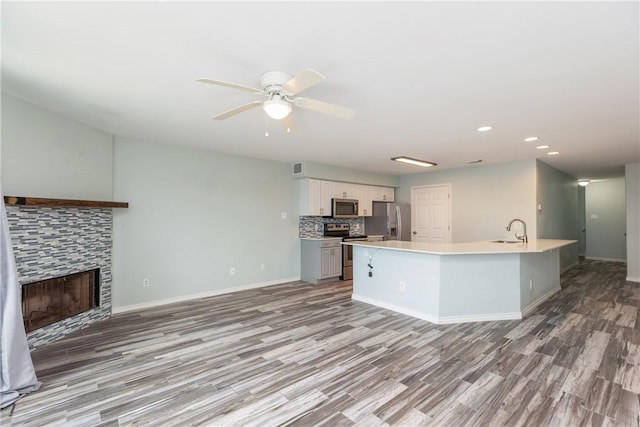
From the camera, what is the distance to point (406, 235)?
721 cm

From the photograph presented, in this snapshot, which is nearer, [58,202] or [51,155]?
[58,202]

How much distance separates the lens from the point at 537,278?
171 inches

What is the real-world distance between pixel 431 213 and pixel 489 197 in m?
1.34

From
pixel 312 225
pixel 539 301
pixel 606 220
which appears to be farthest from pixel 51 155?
pixel 606 220

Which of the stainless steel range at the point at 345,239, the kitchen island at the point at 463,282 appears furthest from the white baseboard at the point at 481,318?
the stainless steel range at the point at 345,239

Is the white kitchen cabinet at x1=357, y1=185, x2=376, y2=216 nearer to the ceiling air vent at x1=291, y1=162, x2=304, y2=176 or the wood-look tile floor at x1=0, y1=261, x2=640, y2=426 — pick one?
the ceiling air vent at x1=291, y1=162, x2=304, y2=176

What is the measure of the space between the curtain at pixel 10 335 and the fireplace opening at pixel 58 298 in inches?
35.6

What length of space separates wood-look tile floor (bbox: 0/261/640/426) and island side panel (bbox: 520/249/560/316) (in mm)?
211

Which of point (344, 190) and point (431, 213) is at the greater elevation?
point (344, 190)

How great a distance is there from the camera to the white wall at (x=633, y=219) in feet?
19.2

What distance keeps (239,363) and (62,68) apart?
8.96 feet

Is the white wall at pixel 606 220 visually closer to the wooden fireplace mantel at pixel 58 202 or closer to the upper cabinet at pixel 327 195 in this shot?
the upper cabinet at pixel 327 195

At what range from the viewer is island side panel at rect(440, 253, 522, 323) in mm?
3695

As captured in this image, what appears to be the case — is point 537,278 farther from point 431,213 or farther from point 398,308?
point 431,213
